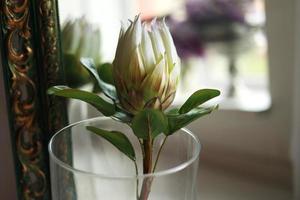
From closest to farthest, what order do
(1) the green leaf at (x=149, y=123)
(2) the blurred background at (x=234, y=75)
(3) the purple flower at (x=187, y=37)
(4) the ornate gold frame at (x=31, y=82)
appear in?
(1) the green leaf at (x=149, y=123) → (4) the ornate gold frame at (x=31, y=82) → (2) the blurred background at (x=234, y=75) → (3) the purple flower at (x=187, y=37)

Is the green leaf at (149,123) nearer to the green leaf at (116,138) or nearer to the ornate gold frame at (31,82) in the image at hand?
the green leaf at (116,138)

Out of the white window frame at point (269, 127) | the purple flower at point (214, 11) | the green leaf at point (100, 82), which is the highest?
the purple flower at point (214, 11)

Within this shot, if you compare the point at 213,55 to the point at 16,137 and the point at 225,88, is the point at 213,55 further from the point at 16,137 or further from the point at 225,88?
the point at 16,137

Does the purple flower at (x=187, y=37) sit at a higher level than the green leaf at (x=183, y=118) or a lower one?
higher

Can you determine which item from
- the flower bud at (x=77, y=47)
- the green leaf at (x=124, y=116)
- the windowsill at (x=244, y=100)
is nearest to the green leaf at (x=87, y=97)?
the green leaf at (x=124, y=116)

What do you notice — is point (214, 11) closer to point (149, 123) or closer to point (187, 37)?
point (187, 37)

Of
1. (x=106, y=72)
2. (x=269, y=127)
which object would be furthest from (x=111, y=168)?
(x=269, y=127)

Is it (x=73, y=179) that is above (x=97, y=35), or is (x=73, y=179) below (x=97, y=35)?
below

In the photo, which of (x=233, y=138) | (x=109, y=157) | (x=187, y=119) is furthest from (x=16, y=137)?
(x=233, y=138)
